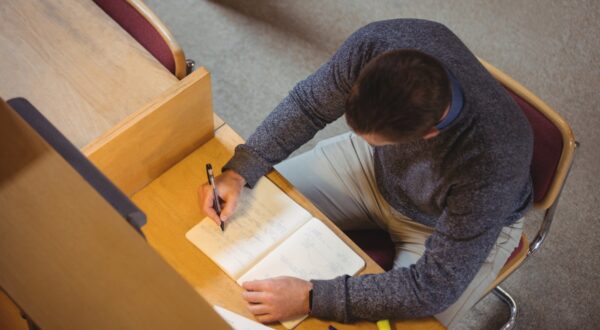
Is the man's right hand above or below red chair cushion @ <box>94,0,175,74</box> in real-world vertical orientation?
below

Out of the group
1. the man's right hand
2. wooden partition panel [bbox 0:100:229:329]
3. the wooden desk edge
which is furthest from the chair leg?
wooden partition panel [bbox 0:100:229:329]

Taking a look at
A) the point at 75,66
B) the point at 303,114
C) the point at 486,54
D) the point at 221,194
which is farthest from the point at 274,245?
the point at 486,54

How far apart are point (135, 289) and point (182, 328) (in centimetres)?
8

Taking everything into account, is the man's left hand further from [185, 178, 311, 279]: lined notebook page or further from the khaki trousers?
the khaki trousers

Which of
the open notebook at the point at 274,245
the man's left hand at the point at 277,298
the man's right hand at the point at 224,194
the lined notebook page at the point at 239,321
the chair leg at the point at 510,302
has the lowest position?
the chair leg at the point at 510,302

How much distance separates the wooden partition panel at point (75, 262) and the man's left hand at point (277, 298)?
0.54 m

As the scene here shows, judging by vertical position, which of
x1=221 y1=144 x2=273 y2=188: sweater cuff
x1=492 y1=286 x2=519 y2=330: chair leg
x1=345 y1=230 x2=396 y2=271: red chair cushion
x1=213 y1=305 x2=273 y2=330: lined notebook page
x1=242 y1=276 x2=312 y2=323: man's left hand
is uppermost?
x1=221 y1=144 x2=273 y2=188: sweater cuff

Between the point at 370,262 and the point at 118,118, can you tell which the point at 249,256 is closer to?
the point at 370,262

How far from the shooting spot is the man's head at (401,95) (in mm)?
1197

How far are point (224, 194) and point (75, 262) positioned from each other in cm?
66

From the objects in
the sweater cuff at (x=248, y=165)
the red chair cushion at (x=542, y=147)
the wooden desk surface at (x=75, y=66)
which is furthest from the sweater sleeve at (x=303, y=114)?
the red chair cushion at (x=542, y=147)

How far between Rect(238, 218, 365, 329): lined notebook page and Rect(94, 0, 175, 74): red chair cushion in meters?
0.54

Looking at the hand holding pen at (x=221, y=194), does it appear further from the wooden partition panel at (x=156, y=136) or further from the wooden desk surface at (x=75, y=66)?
the wooden desk surface at (x=75, y=66)

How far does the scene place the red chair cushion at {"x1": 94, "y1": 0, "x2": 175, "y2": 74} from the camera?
1.58 m
